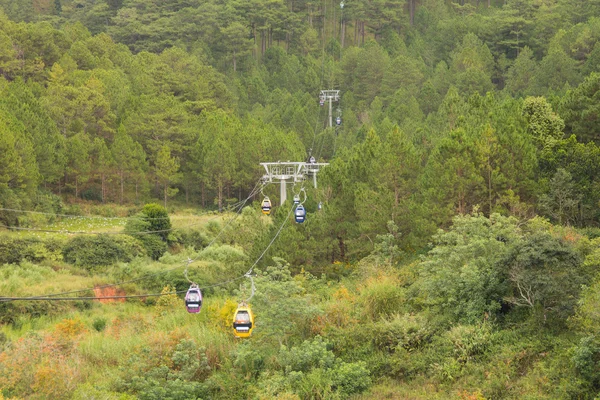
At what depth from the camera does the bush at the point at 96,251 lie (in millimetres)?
48812

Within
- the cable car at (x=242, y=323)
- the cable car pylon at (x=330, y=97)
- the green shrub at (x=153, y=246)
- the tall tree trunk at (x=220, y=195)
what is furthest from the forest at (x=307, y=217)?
the cable car at (x=242, y=323)

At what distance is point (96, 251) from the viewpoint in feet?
161

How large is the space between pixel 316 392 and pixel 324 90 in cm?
6245

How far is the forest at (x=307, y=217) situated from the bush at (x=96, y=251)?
140mm

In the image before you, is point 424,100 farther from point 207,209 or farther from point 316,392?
point 316,392

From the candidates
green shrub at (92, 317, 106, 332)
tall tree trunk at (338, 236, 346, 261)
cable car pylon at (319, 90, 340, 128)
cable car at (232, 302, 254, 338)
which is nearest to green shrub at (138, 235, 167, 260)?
green shrub at (92, 317, 106, 332)

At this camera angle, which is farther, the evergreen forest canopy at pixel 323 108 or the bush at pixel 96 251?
the bush at pixel 96 251

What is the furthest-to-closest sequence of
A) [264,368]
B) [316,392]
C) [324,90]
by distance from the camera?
[324,90] → [264,368] → [316,392]

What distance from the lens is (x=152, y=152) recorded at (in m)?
67.9

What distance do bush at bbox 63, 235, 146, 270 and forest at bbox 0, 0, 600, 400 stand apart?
0.14 m

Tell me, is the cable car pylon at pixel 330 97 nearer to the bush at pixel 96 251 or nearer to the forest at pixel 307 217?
the forest at pixel 307 217

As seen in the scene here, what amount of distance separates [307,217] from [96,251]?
15346mm

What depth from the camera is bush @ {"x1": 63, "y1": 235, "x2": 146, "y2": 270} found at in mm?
48812

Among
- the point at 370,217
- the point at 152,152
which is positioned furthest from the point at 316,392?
the point at 152,152
